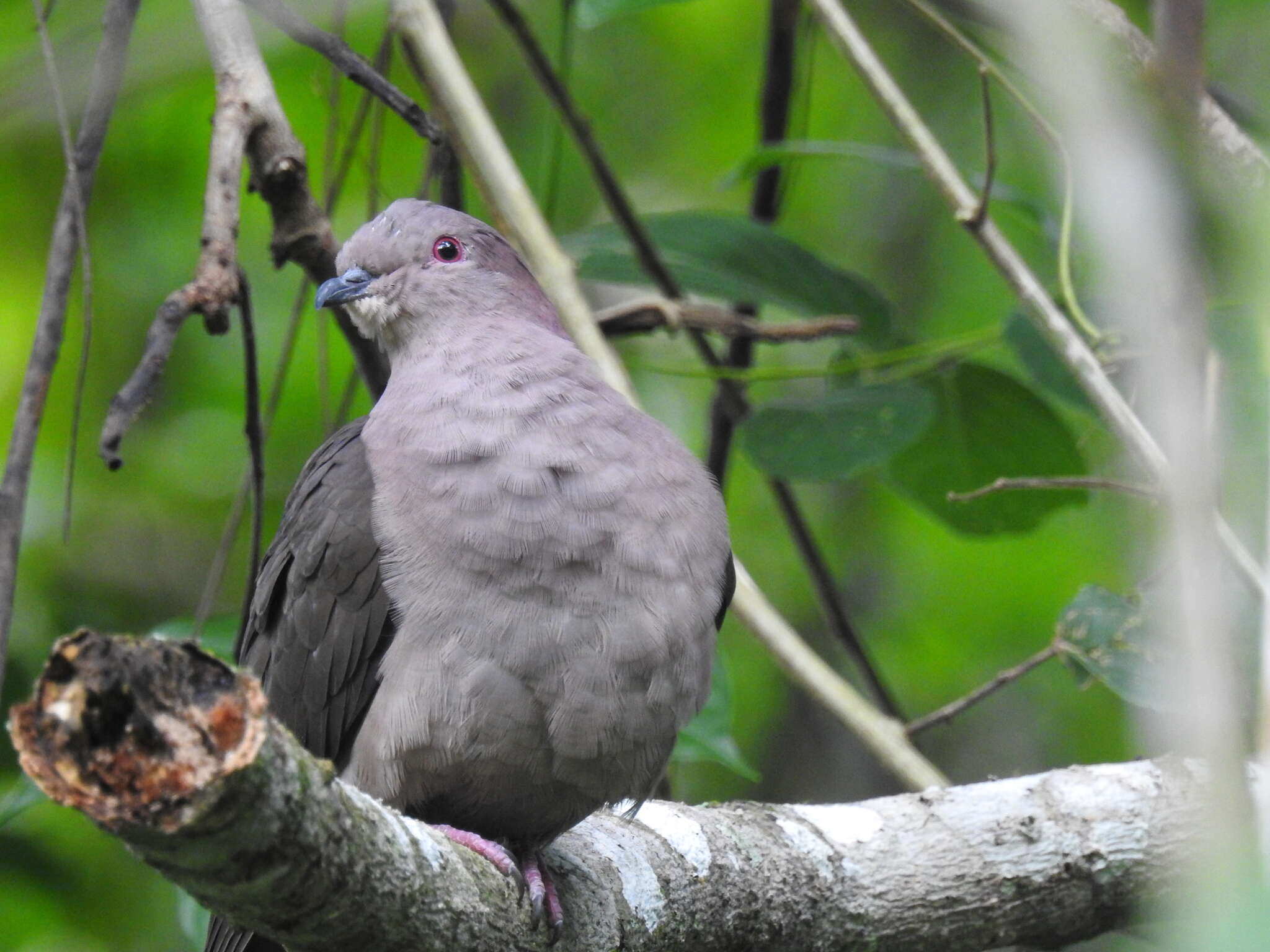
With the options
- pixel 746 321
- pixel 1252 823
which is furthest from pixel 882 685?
pixel 1252 823

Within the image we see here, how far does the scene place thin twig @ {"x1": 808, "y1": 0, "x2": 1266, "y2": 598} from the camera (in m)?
2.96

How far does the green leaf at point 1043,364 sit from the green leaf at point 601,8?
1.45 meters

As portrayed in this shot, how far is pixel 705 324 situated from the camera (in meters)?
3.70

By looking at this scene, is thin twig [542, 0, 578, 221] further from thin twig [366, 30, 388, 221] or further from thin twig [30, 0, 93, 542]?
thin twig [30, 0, 93, 542]

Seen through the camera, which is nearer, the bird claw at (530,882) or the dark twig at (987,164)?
the bird claw at (530,882)

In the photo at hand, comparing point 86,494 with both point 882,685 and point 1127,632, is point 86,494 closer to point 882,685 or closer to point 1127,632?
point 882,685

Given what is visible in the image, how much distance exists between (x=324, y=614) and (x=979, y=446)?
2.30 m

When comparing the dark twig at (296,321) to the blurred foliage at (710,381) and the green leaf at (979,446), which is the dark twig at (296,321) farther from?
the green leaf at (979,446)

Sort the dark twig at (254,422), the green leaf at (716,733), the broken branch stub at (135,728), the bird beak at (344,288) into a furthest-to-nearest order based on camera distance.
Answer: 1. the green leaf at (716,733)
2. the bird beak at (344,288)
3. the dark twig at (254,422)
4. the broken branch stub at (135,728)

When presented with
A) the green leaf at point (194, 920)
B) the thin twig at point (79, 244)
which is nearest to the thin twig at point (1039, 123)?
the thin twig at point (79, 244)

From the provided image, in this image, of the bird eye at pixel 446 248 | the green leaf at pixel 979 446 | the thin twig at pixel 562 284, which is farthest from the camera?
the green leaf at pixel 979 446

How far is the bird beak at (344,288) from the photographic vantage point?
3104mm

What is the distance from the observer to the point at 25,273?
542 cm

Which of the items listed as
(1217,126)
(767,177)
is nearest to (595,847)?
(1217,126)
